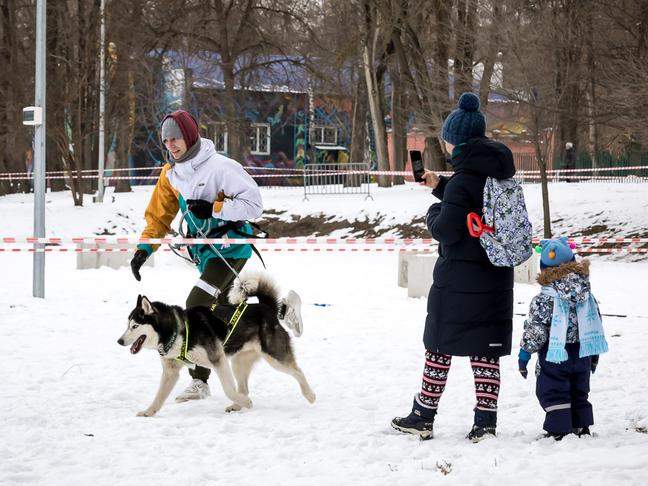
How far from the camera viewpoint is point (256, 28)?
32812 mm

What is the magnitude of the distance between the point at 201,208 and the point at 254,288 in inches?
25.4

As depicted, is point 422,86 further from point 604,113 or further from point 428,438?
point 428,438

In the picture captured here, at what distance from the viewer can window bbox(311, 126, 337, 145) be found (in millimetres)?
48338

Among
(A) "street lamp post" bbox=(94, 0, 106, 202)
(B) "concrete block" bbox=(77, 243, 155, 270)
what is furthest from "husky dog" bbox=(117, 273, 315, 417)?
(A) "street lamp post" bbox=(94, 0, 106, 202)

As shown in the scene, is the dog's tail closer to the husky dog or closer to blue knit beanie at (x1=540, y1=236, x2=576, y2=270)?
the husky dog

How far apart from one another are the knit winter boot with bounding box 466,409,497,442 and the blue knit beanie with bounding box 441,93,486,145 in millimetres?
1503

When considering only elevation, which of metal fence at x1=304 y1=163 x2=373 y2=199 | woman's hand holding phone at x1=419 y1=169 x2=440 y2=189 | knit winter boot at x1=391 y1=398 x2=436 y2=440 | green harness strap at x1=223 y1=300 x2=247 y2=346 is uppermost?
metal fence at x1=304 y1=163 x2=373 y2=199

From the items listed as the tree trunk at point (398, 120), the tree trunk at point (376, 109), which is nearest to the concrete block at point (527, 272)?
the tree trunk at point (398, 120)

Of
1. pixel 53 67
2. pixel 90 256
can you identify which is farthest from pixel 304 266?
pixel 53 67

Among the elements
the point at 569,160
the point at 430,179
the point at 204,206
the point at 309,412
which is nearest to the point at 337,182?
the point at 569,160

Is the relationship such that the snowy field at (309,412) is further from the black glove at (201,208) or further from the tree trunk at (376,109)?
the tree trunk at (376,109)

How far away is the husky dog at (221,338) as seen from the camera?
20.0 feet

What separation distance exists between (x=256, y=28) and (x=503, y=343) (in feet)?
94.2

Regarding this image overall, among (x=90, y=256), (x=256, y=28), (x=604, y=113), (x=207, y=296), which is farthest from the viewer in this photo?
(x=256, y=28)
